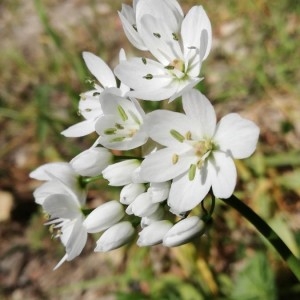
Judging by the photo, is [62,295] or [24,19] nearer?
[62,295]

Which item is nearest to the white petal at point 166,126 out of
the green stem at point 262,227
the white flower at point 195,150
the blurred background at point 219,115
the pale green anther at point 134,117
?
the white flower at point 195,150

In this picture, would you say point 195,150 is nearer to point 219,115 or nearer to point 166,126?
point 166,126

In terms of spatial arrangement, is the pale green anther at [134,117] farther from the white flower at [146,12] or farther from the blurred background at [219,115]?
the blurred background at [219,115]

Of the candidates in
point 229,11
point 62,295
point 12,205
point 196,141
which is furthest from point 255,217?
point 229,11

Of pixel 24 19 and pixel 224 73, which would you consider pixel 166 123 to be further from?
pixel 24 19

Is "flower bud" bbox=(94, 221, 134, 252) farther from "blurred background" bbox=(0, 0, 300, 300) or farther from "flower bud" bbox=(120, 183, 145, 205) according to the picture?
"blurred background" bbox=(0, 0, 300, 300)
